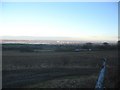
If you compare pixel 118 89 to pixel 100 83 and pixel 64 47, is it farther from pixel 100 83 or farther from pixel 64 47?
pixel 64 47

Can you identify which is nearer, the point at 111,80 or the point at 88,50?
the point at 111,80

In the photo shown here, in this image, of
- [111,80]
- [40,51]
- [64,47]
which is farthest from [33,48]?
[111,80]

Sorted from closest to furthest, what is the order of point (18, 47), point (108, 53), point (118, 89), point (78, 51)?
point (118, 89)
point (108, 53)
point (78, 51)
point (18, 47)

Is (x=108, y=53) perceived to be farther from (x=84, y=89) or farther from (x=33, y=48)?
(x=84, y=89)

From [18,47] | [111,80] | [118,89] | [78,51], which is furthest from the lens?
[18,47]

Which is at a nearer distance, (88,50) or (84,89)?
(84,89)

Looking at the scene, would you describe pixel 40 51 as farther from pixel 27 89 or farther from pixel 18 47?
pixel 27 89

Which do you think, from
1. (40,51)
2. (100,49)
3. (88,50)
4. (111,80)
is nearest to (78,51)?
(88,50)


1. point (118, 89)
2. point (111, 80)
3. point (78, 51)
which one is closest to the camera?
point (118, 89)

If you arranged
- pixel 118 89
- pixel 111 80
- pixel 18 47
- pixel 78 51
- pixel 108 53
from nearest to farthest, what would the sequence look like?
1. pixel 118 89
2. pixel 111 80
3. pixel 108 53
4. pixel 78 51
5. pixel 18 47
